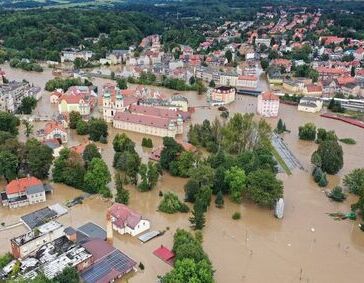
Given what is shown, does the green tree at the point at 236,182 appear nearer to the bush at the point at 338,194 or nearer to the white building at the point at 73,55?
the bush at the point at 338,194

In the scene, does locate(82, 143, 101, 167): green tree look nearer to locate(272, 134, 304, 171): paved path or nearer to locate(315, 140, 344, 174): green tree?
locate(272, 134, 304, 171): paved path

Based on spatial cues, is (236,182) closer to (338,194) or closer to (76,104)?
(338,194)

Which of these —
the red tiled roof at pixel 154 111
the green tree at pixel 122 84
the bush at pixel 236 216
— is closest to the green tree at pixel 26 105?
the red tiled roof at pixel 154 111

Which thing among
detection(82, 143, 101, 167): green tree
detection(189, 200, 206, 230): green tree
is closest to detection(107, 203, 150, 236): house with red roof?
detection(189, 200, 206, 230): green tree

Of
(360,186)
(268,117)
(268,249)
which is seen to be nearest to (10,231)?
(268,249)

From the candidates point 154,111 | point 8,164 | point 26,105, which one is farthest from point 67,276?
point 26,105

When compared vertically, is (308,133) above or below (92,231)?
above
